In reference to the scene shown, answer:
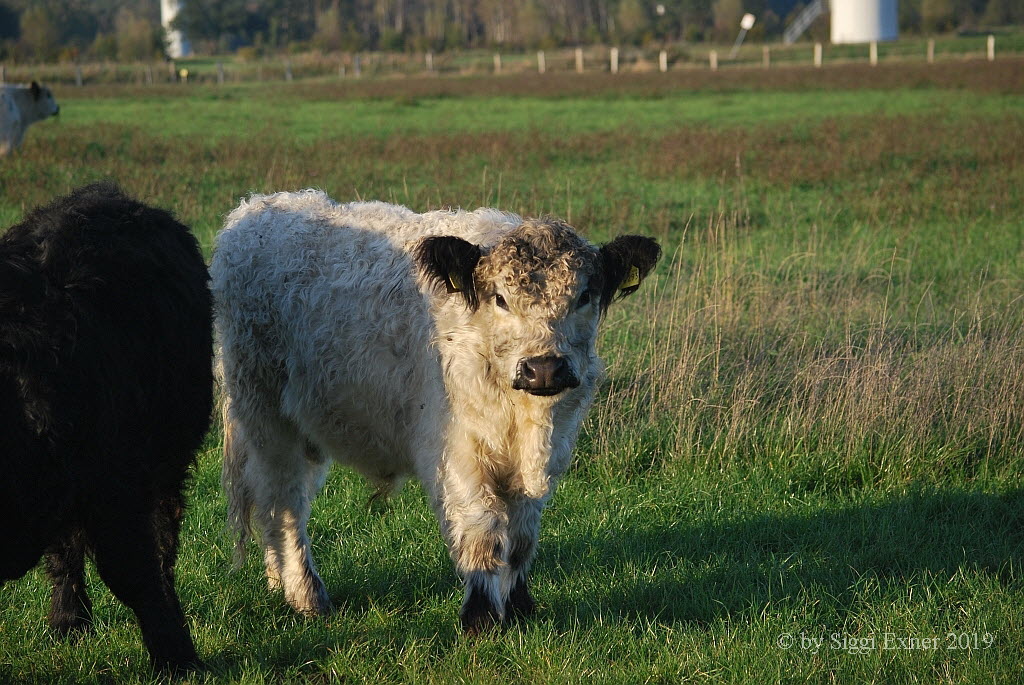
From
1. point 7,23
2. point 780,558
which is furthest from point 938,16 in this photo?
point 780,558

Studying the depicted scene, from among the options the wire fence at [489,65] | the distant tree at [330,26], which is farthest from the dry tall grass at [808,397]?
the distant tree at [330,26]

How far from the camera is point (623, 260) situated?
4516 mm

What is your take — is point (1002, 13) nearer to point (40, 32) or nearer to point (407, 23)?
point (407, 23)

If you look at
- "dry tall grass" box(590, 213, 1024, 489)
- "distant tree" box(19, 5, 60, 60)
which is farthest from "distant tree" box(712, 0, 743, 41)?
"dry tall grass" box(590, 213, 1024, 489)

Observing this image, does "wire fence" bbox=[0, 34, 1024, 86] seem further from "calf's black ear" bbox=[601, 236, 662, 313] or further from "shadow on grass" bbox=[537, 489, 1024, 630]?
"calf's black ear" bbox=[601, 236, 662, 313]

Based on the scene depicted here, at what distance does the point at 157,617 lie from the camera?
379cm

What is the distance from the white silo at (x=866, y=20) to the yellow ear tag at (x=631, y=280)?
278 ft

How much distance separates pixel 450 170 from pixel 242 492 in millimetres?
11653

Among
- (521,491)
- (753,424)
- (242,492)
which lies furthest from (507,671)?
(753,424)

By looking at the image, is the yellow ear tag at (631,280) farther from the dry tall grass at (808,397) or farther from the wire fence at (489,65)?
the wire fence at (489,65)

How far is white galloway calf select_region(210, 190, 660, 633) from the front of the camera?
424 centimetres

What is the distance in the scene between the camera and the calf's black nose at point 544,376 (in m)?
3.95

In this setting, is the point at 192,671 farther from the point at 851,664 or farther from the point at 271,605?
the point at 851,664

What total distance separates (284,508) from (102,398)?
5.62 ft
